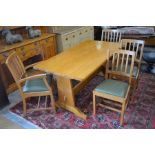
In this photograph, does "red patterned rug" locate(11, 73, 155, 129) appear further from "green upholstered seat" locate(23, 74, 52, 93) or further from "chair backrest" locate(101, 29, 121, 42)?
"chair backrest" locate(101, 29, 121, 42)

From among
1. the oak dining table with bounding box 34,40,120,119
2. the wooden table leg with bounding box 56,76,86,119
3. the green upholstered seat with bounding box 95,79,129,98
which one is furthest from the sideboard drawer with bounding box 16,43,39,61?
the green upholstered seat with bounding box 95,79,129,98

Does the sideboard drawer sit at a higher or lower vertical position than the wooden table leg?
higher

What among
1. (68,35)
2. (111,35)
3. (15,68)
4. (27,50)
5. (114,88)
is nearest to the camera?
(114,88)

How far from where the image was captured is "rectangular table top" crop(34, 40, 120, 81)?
214 centimetres

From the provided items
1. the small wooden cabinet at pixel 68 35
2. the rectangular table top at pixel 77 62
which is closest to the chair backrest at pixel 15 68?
the rectangular table top at pixel 77 62

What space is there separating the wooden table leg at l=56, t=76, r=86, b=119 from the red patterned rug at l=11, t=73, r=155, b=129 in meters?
0.07

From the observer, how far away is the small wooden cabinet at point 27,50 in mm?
2915

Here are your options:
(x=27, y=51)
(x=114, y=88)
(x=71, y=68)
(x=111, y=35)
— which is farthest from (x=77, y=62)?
(x=111, y=35)

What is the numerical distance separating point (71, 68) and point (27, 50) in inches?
52.9

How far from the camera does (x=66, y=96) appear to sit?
251 cm

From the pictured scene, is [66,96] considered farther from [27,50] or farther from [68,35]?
[68,35]

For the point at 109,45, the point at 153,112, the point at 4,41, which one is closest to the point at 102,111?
the point at 153,112

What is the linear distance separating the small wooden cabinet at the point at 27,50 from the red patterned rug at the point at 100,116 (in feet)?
1.85

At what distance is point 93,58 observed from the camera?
8.34ft
